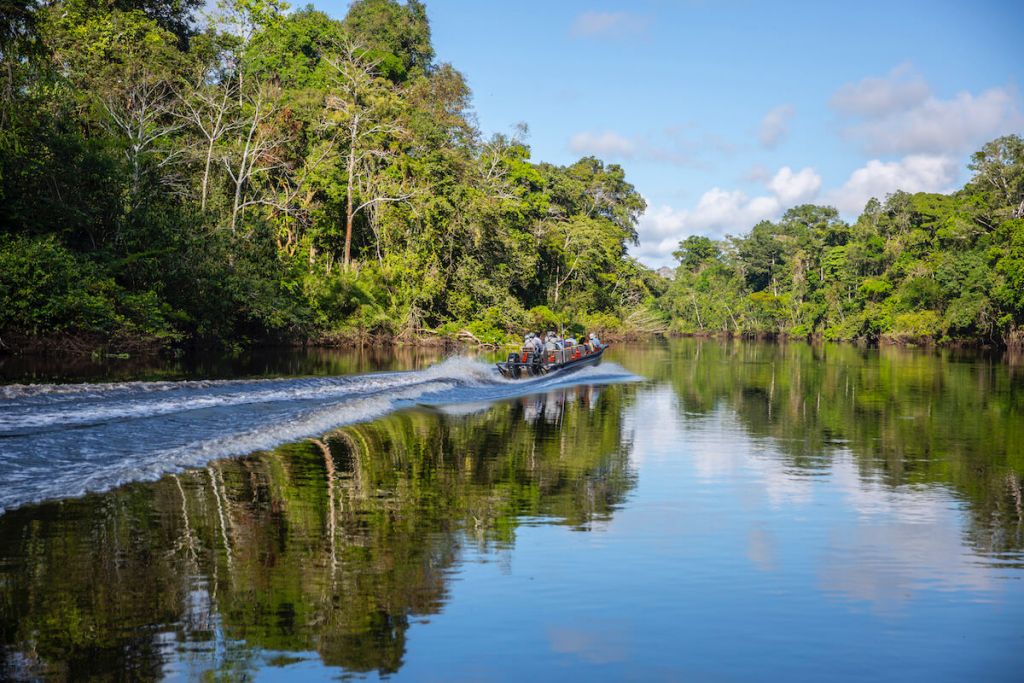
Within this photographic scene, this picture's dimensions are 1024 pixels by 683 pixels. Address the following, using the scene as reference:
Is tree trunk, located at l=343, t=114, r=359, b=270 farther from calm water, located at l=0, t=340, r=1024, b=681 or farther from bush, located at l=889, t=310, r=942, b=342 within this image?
bush, located at l=889, t=310, r=942, b=342

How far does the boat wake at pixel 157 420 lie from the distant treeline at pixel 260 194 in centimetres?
735

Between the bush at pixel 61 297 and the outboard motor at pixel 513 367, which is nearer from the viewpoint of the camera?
the bush at pixel 61 297

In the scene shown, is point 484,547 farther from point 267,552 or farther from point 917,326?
point 917,326

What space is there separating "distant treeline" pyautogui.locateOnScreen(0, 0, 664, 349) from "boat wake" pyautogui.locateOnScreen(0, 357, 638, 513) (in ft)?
24.1

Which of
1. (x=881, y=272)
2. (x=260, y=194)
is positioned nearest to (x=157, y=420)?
(x=260, y=194)

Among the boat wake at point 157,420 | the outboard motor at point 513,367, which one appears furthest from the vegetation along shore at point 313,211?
the outboard motor at point 513,367

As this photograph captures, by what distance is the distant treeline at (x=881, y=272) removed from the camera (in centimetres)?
5925

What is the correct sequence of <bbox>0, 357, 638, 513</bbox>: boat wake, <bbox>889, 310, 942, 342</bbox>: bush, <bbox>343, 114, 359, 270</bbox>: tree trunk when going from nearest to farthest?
<bbox>0, 357, 638, 513</bbox>: boat wake → <bbox>343, 114, 359, 270</bbox>: tree trunk → <bbox>889, 310, 942, 342</bbox>: bush

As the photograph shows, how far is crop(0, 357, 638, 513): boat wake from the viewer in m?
10.8

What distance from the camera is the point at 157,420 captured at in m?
14.7

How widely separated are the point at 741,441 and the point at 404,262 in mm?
30957

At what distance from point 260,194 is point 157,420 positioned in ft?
105

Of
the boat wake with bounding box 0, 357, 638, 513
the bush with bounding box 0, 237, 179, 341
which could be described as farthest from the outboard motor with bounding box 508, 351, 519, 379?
the bush with bounding box 0, 237, 179, 341

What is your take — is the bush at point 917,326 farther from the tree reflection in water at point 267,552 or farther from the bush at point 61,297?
the tree reflection in water at point 267,552
